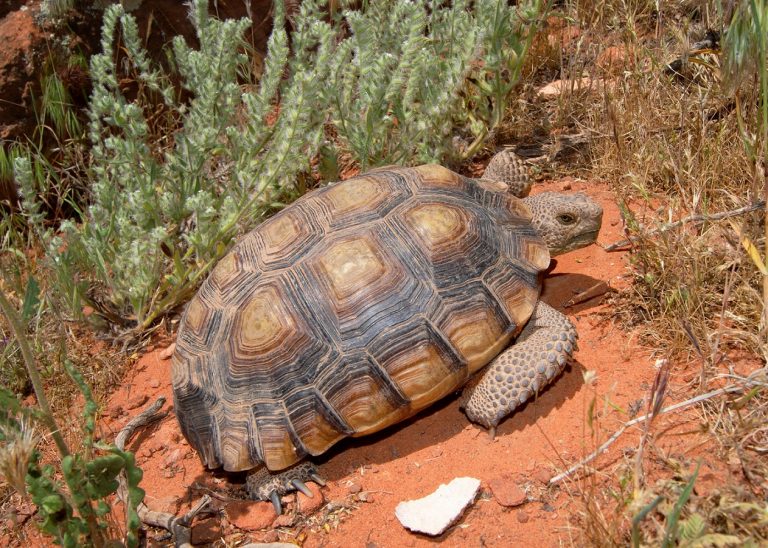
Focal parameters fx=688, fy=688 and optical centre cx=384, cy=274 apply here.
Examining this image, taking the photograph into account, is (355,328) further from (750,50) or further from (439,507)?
(750,50)

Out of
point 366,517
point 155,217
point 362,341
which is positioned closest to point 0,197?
point 155,217

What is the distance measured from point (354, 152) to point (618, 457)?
2.47 meters

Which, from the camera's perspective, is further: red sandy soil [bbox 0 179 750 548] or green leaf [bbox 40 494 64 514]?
red sandy soil [bbox 0 179 750 548]

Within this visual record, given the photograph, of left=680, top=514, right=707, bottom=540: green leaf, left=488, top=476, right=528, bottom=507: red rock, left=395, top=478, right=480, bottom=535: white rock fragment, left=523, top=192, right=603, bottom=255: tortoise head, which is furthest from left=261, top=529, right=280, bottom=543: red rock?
left=523, top=192, right=603, bottom=255: tortoise head

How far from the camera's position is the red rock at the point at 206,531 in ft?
9.45

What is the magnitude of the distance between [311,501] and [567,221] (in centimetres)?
192

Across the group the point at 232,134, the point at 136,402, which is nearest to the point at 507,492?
the point at 136,402

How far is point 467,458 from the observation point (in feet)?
9.79

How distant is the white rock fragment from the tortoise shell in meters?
0.39

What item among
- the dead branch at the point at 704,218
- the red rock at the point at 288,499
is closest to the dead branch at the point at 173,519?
the red rock at the point at 288,499

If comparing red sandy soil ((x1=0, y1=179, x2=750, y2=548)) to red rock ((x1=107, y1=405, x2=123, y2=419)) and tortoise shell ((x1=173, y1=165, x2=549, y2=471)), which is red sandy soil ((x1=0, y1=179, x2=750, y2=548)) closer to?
red rock ((x1=107, y1=405, x2=123, y2=419))

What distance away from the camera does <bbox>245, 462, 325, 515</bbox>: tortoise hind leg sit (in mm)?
3014

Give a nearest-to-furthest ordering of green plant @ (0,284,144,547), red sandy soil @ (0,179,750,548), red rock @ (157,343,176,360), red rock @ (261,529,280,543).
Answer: green plant @ (0,284,144,547) < red sandy soil @ (0,179,750,548) < red rock @ (261,529,280,543) < red rock @ (157,343,176,360)

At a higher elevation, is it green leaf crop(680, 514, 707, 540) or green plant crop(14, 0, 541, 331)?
green plant crop(14, 0, 541, 331)
